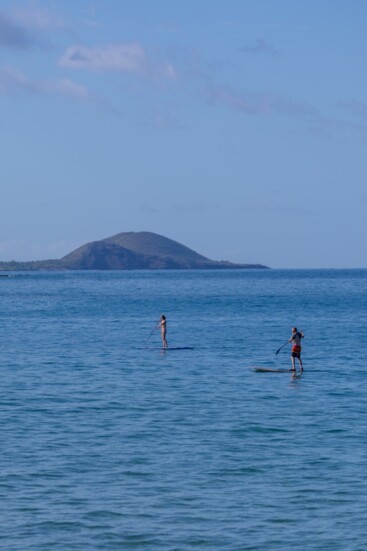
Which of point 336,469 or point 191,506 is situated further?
point 336,469

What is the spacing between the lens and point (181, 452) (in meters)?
28.8

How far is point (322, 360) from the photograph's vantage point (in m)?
57.6

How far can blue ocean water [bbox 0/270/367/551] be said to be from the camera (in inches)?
850

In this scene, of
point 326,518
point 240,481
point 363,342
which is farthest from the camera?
point 363,342

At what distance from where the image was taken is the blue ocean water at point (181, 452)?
21.6 m

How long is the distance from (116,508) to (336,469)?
6.96 meters

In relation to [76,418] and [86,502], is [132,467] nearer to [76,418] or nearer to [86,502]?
[86,502]

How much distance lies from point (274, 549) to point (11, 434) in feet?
43.4

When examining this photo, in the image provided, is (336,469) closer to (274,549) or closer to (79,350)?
(274,549)

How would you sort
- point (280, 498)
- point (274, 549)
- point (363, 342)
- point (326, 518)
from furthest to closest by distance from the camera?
1. point (363, 342)
2. point (280, 498)
3. point (326, 518)
4. point (274, 549)

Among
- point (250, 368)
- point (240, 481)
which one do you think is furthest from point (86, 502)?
point (250, 368)

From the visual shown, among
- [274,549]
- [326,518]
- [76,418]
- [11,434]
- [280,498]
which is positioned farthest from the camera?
[76,418]

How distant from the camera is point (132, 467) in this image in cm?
2686

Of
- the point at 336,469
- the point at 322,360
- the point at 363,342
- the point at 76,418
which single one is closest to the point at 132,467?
the point at 336,469
